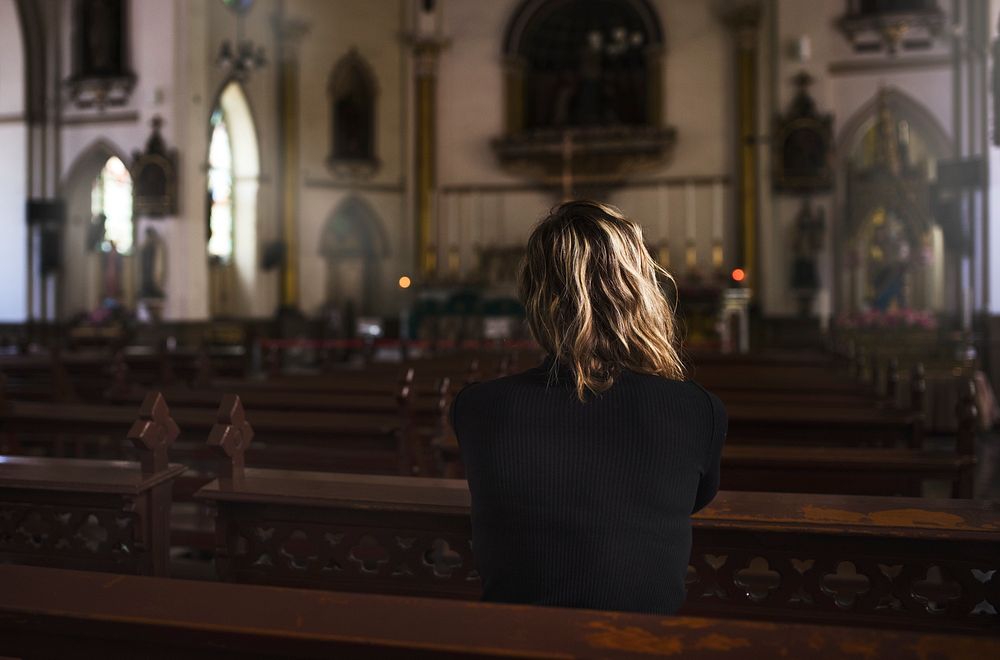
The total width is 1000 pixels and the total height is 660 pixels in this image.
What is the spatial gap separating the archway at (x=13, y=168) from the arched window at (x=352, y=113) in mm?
5243

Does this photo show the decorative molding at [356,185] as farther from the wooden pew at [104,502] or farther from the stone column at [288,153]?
the wooden pew at [104,502]

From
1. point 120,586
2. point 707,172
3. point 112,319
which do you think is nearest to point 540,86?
point 707,172

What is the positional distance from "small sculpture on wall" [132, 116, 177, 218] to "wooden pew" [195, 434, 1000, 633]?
12349 mm

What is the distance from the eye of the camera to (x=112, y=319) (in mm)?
15016

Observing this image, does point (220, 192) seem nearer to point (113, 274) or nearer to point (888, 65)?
point (113, 274)

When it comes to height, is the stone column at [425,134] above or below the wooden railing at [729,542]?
above

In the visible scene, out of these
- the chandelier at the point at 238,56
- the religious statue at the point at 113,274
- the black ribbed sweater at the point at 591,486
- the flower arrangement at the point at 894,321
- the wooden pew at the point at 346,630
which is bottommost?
the wooden pew at the point at 346,630

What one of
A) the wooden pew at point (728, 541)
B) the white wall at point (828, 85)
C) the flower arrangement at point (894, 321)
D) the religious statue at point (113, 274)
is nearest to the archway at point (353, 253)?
the religious statue at point (113, 274)

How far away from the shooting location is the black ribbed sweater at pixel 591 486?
1747mm

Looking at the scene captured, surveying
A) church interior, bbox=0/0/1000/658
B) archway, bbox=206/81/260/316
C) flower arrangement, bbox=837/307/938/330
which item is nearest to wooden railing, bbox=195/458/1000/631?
church interior, bbox=0/0/1000/658

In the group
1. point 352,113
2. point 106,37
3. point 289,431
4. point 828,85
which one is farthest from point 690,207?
point 289,431

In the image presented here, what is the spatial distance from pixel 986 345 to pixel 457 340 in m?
7.71

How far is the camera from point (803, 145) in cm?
1502

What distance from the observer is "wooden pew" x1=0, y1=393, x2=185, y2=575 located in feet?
9.60
